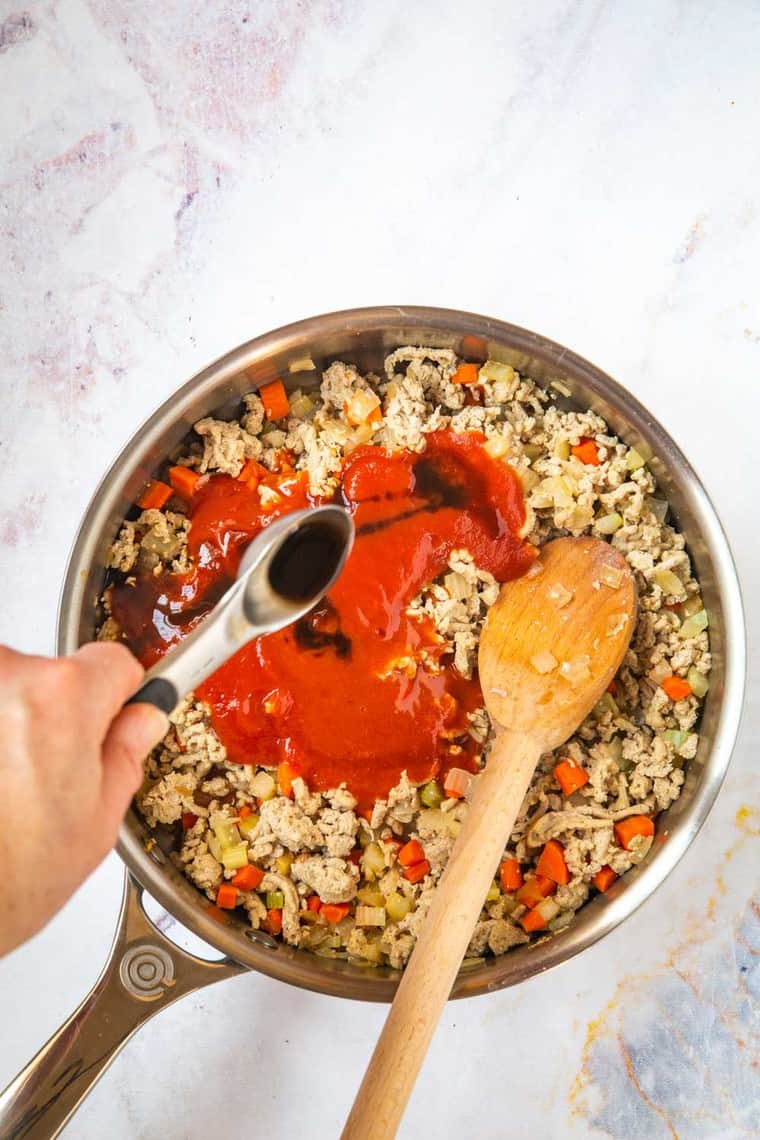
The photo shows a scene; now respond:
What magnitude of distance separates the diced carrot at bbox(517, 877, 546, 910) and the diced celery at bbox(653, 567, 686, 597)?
24.6 inches

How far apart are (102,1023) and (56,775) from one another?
941mm

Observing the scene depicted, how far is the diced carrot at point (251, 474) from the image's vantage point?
2.00 metres

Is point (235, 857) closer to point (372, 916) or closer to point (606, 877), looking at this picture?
point (372, 916)

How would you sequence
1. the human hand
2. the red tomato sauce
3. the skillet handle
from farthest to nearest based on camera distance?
the red tomato sauce → the skillet handle → the human hand

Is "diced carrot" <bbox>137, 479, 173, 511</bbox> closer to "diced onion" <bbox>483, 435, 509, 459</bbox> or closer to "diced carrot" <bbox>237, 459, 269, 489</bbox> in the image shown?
"diced carrot" <bbox>237, 459, 269, 489</bbox>

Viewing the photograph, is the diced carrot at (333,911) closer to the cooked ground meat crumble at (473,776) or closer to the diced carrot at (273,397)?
the cooked ground meat crumble at (473,776)

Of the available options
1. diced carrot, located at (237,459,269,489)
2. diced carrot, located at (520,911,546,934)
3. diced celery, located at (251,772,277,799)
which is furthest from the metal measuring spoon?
diced carrot, located at (520,911,546,934)

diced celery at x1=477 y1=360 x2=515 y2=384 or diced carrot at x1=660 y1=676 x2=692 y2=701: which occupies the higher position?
diced celery at x1=477 y1=360 x2=515 y2=384

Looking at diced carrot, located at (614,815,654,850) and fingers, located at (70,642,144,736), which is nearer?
fingers, located at (70,642,144,736)

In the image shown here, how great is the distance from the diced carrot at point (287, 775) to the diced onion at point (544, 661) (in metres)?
0.49

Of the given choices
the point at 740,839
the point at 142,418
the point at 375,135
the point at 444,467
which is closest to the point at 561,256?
the point at 375,135

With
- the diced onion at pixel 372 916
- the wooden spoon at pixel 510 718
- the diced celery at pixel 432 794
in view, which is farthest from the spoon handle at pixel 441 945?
the diced onion at pixel 372 916

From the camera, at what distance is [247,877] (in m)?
1.93

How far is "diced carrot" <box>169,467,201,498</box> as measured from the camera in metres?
1.98
